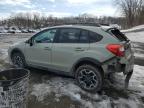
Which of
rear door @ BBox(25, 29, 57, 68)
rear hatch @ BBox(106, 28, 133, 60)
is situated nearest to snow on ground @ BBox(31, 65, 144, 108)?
rear door @ BBox(25, 29, 57, 68)

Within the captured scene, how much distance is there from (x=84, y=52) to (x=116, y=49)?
0.83 m

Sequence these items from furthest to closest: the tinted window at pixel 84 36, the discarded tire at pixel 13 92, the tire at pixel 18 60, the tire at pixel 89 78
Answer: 1. the tire at pixel 18 60
2. the tinted window at pixel 84 36
3. the tire at pixel 89 78
4. the discarded tire at pixel 13 92

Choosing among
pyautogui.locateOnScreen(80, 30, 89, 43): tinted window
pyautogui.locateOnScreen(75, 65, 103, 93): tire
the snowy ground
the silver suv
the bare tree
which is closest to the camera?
the snowy ground

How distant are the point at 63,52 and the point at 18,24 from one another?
91.0 m

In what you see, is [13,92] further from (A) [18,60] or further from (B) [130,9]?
(B) [130,9]

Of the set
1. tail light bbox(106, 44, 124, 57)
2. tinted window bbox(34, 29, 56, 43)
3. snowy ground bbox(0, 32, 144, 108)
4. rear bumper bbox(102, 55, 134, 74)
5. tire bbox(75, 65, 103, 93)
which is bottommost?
snowy ground bbox(0, 32, 144, 108)

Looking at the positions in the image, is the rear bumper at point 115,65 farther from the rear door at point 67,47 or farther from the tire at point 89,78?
the rear door at point 67,47

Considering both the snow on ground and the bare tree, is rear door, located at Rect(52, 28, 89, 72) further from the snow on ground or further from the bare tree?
the bare tree

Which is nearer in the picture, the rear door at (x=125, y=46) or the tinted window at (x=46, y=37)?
the rear door at (x=125, y=46)

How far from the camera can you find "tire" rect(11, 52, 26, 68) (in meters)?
6.78

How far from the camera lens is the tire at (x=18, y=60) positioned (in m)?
6.78

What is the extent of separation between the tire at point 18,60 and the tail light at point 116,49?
3248 millimetres

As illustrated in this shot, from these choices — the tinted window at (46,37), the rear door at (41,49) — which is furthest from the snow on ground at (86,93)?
the tinted window at (46,37)

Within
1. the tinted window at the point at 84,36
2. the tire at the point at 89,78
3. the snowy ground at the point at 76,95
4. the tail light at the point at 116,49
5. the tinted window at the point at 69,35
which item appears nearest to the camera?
the snowy ground at the point at 76,95
